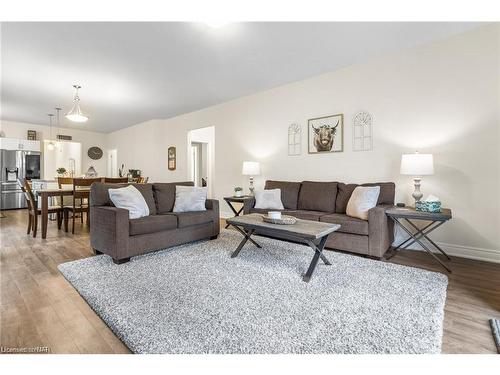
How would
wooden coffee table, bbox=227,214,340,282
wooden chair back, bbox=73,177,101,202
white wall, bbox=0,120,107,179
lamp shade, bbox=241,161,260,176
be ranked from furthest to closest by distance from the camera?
white wall, bbox=0,120,107,179 → lamp shade, bbox=241,161,260,176 → wooden chair back, bbox=73,177,101,202 → wooden coffee table, bbox=227,214,340,282

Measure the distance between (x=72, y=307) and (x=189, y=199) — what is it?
1.93m

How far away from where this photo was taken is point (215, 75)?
159 inches

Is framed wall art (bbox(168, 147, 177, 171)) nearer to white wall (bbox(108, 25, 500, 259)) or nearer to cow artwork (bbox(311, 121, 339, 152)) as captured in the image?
white wall (bbox(108, 25, 500, 259))

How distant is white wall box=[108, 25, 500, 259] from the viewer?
277cm

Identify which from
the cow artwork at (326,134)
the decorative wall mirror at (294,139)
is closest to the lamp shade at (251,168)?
the decorative wall mirror at (294,139)

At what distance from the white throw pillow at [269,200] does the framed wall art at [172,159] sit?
3.73 m

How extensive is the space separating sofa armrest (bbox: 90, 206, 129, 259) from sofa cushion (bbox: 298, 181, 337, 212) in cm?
242

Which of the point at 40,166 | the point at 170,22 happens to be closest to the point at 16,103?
the point at 40,166

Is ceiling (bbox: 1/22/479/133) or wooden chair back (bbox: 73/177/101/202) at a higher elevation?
ceiling (bbox: 1/22/479/133)

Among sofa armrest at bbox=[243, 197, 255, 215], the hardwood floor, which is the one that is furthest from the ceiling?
the hardwood floor

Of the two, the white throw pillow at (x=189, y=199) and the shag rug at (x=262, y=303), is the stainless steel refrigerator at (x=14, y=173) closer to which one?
the white throw pillow at (x=189, y=199)

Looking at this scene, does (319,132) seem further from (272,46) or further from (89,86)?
(89,86)

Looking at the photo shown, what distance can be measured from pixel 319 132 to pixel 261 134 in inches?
48.2

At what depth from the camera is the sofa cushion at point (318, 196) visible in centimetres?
355
